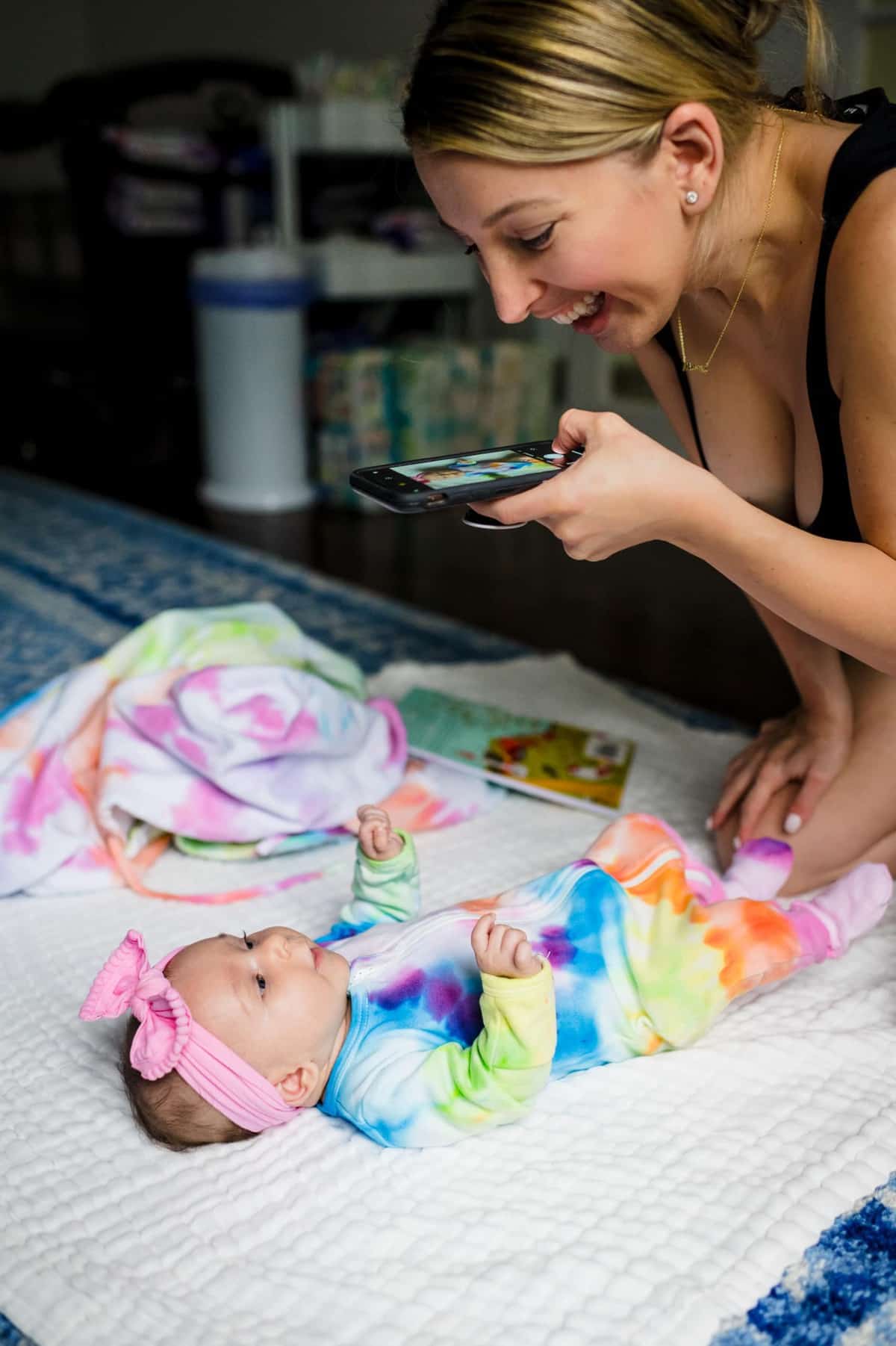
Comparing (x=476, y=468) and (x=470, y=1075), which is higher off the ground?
(x=476, y=468)

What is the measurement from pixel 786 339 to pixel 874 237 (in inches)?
7.1

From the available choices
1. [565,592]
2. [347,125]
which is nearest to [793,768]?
[565,592]

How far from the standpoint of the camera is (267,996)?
85cm

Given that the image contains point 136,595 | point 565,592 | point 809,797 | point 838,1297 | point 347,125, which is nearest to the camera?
point 838,1297

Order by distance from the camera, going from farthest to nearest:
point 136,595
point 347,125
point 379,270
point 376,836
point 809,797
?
point 379,270, point 347,125, point 136,595, point 809,797, point 376,836

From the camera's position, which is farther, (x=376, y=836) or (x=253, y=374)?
(x=253, y=374)

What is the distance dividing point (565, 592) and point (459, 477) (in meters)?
1.35

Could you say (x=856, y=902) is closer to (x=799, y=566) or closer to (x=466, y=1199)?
(x=799, y=566)

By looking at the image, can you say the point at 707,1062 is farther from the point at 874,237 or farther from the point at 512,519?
the point at 874,237

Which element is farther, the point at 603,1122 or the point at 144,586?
the point at 144,586

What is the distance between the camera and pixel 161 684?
4.27 ft

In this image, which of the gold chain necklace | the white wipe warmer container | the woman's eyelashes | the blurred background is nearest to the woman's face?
the woman's eyelashes

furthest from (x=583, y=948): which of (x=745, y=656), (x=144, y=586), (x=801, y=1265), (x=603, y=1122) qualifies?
(x=144, y=586)

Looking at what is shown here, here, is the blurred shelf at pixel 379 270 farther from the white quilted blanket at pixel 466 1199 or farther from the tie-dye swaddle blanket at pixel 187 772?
the white quilted blanket at pixel 466 1199
